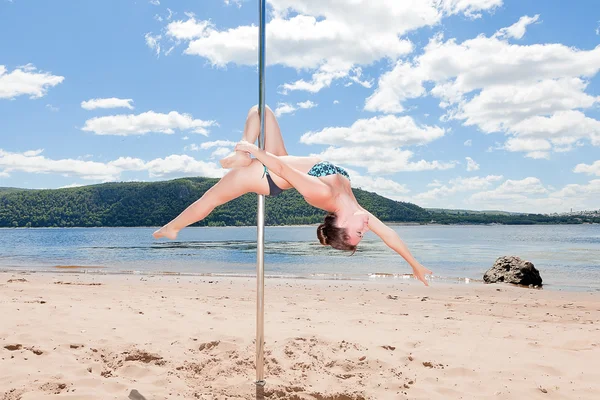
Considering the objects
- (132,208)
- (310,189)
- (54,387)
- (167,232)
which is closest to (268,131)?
(310,189)

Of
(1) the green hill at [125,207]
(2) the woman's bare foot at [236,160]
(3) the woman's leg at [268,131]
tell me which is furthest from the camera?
(1) the green hill at [125,207]

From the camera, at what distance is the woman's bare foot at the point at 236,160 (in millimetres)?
2418

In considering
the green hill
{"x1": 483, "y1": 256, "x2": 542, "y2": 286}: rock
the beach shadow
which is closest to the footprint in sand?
the beach shadow

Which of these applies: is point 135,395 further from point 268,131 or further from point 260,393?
point 268,131

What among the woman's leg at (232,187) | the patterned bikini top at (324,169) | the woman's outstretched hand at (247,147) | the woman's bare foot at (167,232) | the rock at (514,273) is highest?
the woman's outstretched hand at (247,147)

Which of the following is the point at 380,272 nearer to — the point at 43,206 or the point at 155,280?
the point at 155,280

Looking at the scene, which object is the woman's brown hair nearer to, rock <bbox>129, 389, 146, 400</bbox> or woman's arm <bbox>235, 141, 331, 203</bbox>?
woman's arm <bbox>235, 141, 331, 203</bbox>

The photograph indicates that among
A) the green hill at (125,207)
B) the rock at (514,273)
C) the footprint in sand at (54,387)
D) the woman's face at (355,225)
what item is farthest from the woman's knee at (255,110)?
the green hill at (125,207)

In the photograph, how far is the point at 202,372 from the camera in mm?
4402

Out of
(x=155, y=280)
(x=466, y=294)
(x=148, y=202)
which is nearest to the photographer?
(x=466, y=294)

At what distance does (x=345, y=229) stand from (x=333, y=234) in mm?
83

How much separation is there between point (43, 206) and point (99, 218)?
508 inches

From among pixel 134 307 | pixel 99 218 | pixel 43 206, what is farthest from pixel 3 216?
pixel 134 307

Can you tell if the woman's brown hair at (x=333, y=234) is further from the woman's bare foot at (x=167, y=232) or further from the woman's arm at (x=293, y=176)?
the woman's bare foot at (x=167, y=232)
